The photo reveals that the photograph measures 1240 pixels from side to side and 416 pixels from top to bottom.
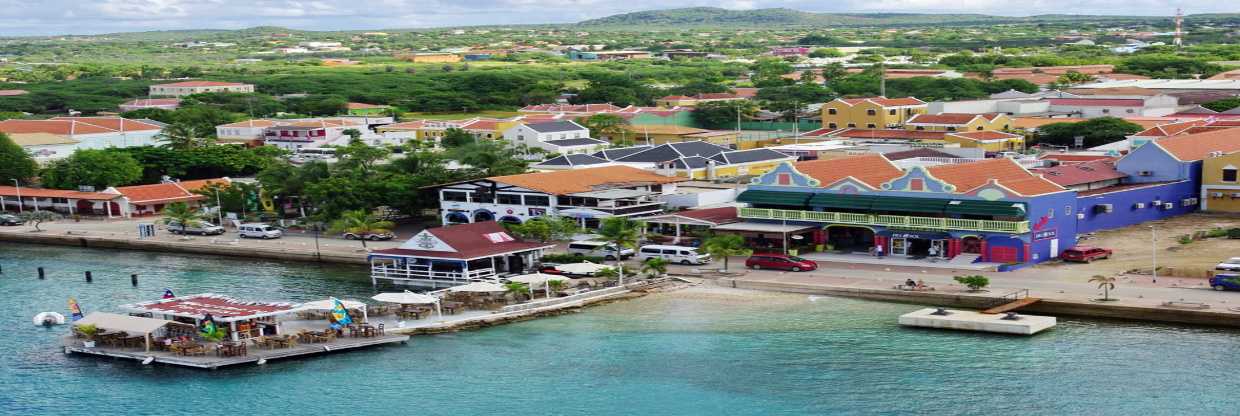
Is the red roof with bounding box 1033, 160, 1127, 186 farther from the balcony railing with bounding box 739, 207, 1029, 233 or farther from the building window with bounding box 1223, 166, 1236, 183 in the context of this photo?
the balcony railing with bounding box 739, 207, 1029, 233

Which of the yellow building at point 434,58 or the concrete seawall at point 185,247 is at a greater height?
the yellow building at point 434,58

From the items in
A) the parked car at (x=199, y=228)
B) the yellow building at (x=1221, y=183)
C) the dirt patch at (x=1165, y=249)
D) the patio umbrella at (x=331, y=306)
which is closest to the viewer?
the patio umbrella at (x=331, y=306)

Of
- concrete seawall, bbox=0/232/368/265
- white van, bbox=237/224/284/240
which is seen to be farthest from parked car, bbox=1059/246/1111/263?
white van, bbox=237/224/284/240

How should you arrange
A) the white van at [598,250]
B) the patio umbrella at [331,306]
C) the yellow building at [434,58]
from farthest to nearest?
the yellow building at [434,58] → the white van at [598,250] → the patio umbrella at [331,306]

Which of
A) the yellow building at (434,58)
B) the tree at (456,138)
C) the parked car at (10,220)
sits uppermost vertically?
the yellow building at (434,58)

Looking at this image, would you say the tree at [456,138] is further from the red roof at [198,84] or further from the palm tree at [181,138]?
the red roof at [198,84]

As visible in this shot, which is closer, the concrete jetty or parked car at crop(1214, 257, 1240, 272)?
the concrete jetty

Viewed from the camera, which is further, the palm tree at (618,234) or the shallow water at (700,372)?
the palm tree at (618,234)

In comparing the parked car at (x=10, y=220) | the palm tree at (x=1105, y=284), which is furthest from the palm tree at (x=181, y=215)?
the palm tree at (x=1105, y=284)
